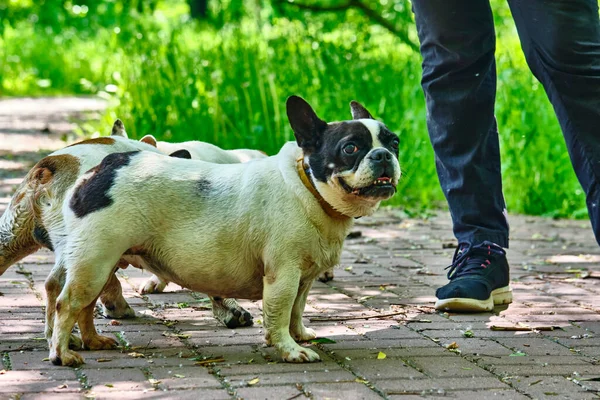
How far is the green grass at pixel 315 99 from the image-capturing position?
322 inches

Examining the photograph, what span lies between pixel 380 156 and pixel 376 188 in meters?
0.12

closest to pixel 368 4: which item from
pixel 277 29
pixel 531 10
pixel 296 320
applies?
pixel 277 29

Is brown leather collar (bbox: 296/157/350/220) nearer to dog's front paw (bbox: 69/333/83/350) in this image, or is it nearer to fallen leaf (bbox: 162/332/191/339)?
fallen leaf (bbox: 162/332/191/339)

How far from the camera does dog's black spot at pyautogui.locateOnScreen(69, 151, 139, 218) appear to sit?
3684 millimetres

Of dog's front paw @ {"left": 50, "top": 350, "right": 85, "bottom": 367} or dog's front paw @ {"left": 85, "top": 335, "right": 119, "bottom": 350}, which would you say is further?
dog's front paw @ {"left": 85, "top": 335, "right": 119, "bottom": 350}

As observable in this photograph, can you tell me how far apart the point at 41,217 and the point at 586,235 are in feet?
14.8

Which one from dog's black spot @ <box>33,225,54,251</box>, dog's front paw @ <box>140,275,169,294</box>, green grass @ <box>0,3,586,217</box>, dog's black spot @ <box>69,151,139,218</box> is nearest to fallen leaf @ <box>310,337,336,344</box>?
dog's black spot @ <box>69,151,139,218</box>

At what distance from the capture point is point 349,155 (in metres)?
3.73

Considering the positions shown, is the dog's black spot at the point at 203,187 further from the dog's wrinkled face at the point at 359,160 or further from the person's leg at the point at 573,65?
the person's leg at the point at 573,65

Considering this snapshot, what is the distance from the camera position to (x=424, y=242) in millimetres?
6816

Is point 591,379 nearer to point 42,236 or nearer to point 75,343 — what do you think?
point 75,343

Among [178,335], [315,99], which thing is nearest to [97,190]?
[178,335]

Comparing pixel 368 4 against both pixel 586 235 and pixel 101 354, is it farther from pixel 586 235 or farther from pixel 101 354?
pixel 101 354

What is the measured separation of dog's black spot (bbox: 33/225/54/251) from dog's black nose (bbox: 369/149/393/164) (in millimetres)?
1343
